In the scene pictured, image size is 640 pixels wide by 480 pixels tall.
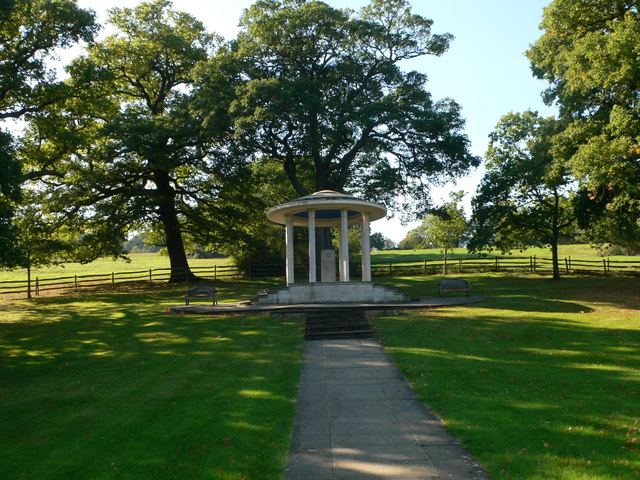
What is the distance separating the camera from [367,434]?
6.20 m

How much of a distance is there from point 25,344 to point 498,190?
28.5 m

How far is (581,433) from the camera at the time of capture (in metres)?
5.88

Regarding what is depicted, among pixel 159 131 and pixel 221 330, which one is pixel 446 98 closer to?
pixel 159 131

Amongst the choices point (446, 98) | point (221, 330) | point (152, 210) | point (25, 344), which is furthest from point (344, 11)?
point (25, 344)

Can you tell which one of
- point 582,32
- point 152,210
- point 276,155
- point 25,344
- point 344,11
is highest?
point 344,11

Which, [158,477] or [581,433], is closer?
[158,477]

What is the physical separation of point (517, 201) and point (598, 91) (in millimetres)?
13379

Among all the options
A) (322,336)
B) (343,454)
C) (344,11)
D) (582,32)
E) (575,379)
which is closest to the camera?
(343,454)

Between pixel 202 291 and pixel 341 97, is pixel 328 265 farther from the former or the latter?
pixel 341 97

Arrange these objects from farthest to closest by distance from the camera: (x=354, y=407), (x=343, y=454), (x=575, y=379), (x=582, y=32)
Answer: (x=582, y=32)
(x=575, y=379)
(x=354, y=407)
(x=343, y=454)

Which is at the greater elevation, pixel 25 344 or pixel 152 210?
pixel 152 210

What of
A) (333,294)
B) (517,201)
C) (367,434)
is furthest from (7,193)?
(517,201)

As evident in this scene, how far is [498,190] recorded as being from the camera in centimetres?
3150

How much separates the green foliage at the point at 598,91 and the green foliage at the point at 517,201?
632 cm
